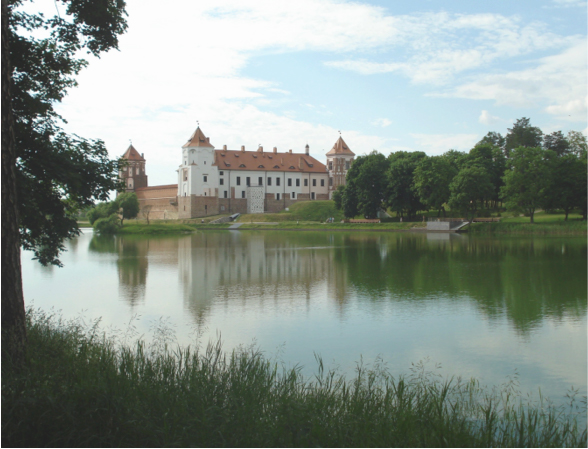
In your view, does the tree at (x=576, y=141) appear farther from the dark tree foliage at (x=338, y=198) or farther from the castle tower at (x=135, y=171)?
the castle tower at (x=135, y=171)

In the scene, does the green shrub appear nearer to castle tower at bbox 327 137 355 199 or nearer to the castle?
the castle

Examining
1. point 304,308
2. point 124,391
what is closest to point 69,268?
point 304,308

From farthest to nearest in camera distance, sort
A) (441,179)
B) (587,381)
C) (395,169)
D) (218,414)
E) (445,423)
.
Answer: (395,169) → (441,179) → (587,381) → (445,423) → (218,414)

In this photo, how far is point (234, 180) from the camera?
6906 cm

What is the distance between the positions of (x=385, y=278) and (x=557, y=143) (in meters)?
51.4

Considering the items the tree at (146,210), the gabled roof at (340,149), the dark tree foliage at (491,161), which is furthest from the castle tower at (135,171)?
the dark tree foliage at (491,161)

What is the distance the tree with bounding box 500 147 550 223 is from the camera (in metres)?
39.0

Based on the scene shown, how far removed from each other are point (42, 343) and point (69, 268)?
13.5m

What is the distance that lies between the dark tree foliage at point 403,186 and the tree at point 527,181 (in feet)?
25.8

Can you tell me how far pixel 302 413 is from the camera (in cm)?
→ 434

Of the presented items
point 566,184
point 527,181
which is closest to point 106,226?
point 527,181

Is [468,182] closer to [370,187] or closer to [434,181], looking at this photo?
[434,181]

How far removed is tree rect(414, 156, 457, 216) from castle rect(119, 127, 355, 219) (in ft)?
91.3

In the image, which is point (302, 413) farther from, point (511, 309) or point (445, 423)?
point (511, 309)
